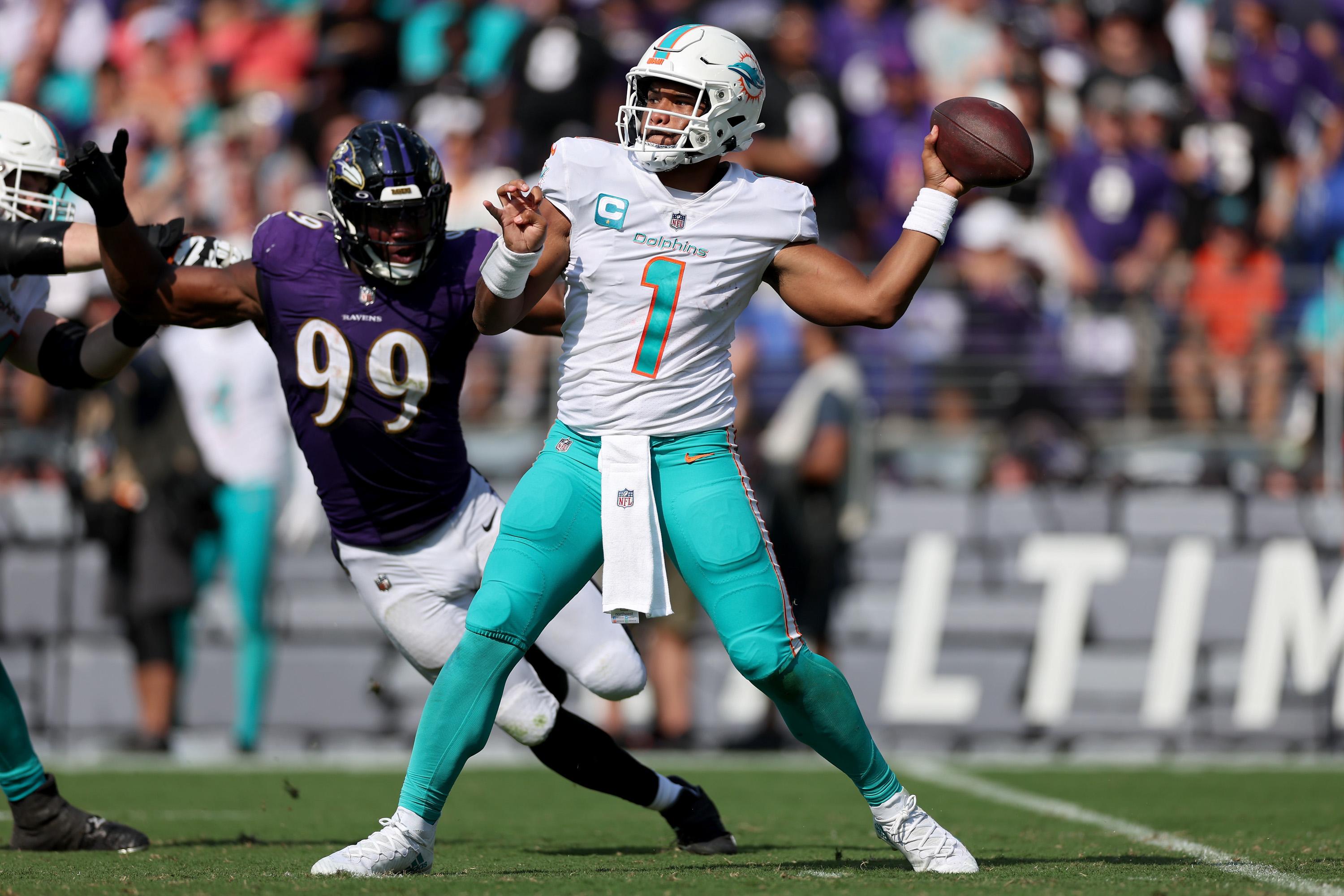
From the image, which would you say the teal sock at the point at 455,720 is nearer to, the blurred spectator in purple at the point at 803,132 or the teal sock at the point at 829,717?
the teal sock at the point at 829,717

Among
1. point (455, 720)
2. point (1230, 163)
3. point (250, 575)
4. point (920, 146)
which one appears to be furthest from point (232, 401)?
point (1230, 163)

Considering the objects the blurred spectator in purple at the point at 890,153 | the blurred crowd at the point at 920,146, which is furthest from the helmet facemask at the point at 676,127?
the blurred spectator in purple at the point at 890,153

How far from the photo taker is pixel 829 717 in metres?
4.48

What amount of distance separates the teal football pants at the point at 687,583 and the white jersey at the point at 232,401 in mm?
4853

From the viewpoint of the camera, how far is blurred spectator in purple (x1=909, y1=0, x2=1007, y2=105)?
39.9 ft

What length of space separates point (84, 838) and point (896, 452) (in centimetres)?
575

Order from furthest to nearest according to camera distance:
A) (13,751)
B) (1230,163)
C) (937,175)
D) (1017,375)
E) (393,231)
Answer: (1230,163), (1017,375), (13,751), (393,231), (937,175)

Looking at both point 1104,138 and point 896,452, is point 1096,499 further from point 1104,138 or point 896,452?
point 1104,138

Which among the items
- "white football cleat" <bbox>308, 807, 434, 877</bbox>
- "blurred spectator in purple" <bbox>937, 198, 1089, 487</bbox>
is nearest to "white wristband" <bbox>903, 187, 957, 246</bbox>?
"white football cleat" <bbox>308, 807, 434, 877</bbox>

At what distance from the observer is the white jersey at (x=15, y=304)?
538 centimetres

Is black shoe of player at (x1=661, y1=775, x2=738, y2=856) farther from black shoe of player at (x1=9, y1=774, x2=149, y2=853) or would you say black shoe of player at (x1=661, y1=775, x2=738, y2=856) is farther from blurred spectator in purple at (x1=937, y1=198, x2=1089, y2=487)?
blurred spectator in purple at (x1=937, y1=198, x2=1089, y2=487)

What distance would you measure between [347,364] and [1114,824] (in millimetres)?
3105

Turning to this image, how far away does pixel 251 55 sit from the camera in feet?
45.2

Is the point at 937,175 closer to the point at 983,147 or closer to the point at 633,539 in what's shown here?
the point at 983,147
